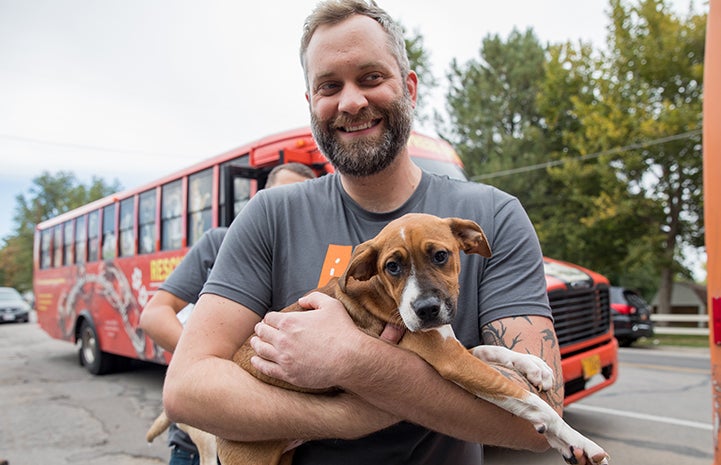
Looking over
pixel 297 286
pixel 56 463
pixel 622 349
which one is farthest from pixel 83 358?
pixel 622 349

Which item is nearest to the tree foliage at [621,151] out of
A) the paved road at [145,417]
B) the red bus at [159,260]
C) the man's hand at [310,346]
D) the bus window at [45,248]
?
the paved road at [145,417]

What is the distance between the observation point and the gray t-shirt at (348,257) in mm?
1657

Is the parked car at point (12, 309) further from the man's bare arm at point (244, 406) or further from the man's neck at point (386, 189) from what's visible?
the man's neck at point (386, 189)

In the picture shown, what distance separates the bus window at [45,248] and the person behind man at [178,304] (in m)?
12.7

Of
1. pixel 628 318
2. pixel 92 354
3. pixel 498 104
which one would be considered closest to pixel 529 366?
pixel 92 354

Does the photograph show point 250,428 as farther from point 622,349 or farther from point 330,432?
point 622,349

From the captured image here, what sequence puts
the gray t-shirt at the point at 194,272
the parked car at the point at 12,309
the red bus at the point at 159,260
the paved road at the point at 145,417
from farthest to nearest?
the parked car at the point at 12,309 < the red bus at the point at 159,260 < the paved road at the point at 145,417 < the gray t-shirt at the point at 194,272

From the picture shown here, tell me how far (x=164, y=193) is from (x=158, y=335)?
610cm

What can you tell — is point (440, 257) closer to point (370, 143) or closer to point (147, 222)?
point (370, 143)

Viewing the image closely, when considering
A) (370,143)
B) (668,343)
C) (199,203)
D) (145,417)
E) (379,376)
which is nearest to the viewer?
(379,376)

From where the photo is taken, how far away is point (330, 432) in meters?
1.51

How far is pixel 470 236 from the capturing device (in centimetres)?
174

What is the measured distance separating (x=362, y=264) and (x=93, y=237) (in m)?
11.4

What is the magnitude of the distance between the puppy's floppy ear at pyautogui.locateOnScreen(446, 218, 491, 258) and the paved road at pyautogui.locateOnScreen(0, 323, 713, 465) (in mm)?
4527
